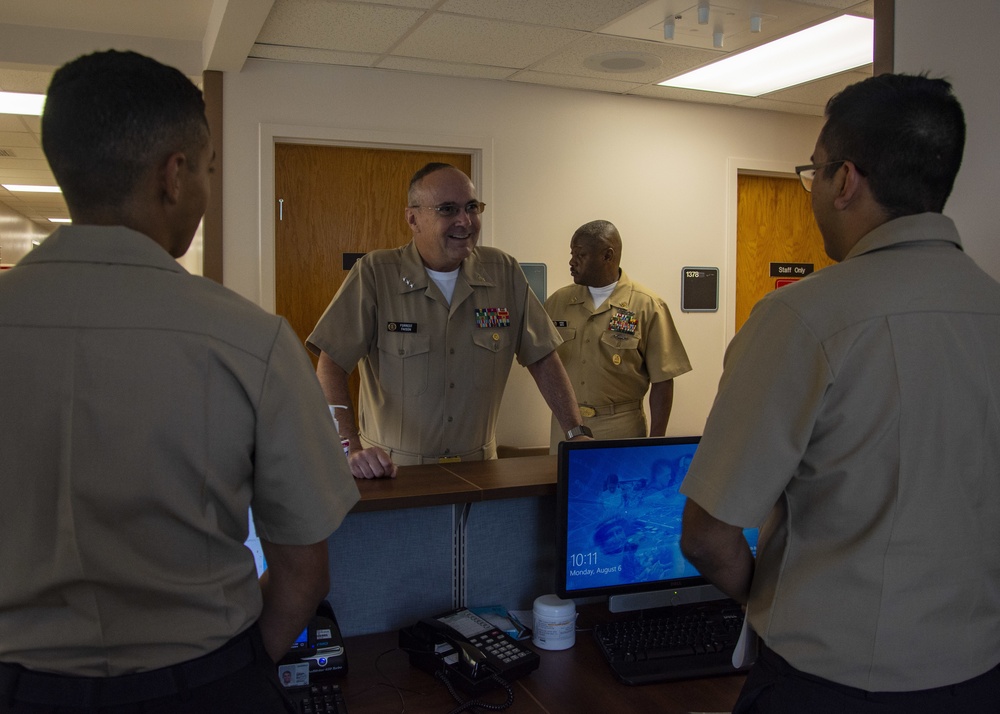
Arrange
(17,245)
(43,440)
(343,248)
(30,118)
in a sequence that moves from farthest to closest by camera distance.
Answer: (17,245), (30,118), (343,248), (43,440)

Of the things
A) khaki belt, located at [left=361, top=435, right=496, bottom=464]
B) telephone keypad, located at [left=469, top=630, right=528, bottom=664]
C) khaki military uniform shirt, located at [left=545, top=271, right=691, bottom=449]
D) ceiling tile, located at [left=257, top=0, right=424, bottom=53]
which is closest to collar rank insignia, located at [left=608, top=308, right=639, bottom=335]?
khaki military uniform shirt, located at [left=545, top=271, right=691, bottom=449]

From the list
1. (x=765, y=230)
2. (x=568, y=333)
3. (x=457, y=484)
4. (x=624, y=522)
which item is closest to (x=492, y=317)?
(x=457, y=484)

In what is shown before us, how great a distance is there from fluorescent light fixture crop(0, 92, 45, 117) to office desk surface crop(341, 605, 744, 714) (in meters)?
4.34

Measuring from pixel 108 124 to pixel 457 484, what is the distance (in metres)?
1.11

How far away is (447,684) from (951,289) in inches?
A: 42.2

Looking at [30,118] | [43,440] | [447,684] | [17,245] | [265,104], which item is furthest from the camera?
[17,245]

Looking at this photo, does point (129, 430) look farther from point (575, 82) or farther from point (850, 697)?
point (575, 82)

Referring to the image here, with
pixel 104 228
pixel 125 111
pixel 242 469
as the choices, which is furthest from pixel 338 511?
pixel 125 111

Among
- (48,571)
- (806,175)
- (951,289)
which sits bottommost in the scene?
(48,571)

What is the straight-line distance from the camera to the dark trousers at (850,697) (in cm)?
103

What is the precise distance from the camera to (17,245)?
12484 mm

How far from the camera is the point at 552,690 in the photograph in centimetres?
150

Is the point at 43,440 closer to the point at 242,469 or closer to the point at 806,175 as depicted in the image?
the point at 242,469

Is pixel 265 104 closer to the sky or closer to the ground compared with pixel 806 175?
closer to the sky
